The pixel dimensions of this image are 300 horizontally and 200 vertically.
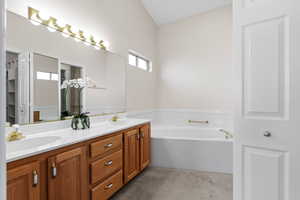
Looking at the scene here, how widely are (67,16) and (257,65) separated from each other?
204 centimetres

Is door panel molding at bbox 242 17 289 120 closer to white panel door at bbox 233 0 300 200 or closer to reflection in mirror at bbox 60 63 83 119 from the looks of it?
white panel door at bbox 233 0 300 200

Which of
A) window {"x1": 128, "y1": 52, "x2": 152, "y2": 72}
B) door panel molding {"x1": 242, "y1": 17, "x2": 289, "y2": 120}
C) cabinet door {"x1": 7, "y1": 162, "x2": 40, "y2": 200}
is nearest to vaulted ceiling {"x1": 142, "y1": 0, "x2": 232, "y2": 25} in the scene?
window {"x1": 128, "y1": 52, "x2": 152, "y2": 72}

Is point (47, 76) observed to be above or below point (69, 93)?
above

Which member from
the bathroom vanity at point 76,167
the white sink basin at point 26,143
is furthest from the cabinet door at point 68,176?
the white sink basin at point 26,143

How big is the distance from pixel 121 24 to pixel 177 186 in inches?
107

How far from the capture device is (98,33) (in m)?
2.69

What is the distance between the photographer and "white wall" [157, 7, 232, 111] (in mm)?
4004

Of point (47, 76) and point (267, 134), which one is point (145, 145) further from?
point (267, 134)

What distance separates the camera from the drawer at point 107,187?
1.76m

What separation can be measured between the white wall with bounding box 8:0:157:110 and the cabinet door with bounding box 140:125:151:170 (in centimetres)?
69

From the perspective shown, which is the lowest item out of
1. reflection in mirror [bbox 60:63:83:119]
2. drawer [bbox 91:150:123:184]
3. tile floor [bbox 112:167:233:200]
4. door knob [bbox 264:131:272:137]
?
tile floor [bbox 112:167:233:200]

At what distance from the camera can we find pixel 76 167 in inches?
60.2

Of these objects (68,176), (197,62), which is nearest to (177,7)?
(197,62)

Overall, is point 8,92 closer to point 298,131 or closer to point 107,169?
point 107,169
